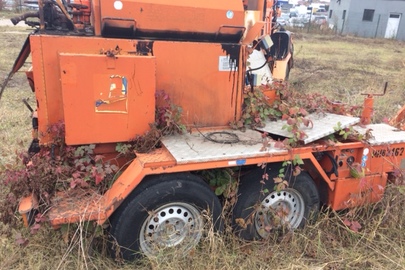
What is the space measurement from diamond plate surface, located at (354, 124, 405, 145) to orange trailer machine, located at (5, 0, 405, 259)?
69 millimetres

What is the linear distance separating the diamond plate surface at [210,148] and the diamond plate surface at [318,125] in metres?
0.25

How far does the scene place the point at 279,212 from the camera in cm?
352

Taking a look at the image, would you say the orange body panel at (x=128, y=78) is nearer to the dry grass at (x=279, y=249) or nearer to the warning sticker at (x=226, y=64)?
the warning sticker at (x=226, y=64)

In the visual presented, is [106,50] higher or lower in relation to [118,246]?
higher

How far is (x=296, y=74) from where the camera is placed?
467 inches

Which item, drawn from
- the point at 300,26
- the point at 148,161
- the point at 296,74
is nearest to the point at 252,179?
the point at 148,161

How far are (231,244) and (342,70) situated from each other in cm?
1091

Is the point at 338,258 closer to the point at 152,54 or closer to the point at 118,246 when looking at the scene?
the point at 118,246

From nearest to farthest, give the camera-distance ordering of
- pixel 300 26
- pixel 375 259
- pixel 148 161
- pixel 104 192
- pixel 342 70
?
pixel 148 161 → pixel 104 192 → pixel 375 259 → pixel 342 70 → pixel 300 26

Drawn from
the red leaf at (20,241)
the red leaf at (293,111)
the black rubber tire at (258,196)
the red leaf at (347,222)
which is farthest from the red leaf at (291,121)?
the red leaf at (20,241)

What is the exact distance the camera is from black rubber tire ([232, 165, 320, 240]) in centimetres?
342

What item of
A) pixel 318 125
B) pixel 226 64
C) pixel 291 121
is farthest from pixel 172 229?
pixel 318 125

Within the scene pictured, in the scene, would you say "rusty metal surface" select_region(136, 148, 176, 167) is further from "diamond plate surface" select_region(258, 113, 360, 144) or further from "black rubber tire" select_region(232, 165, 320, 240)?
"diamond plate surface" select_region(258, 113, 360, 144)

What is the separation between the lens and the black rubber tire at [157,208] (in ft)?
9.69
